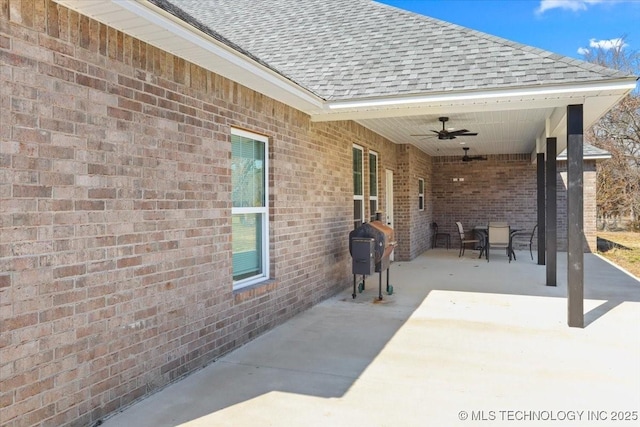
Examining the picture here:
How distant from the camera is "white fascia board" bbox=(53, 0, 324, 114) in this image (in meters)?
3.13

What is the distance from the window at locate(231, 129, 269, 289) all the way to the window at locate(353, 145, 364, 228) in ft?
11.6

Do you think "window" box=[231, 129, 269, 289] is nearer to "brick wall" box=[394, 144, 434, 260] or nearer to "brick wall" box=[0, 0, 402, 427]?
"brick wall" box=[0, 0, 402, 427]

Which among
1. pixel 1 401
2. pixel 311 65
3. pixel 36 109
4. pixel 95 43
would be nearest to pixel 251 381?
pixel 1 401

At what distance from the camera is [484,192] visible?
51.9ft

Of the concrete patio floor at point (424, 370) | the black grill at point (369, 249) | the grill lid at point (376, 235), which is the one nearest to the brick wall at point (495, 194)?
the concrete patio floor at point (424, 370)

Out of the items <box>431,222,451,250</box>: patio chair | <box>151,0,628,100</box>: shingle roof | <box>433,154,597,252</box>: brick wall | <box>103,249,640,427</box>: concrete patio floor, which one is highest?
<box>151,0,628,100</box>: shingle roof

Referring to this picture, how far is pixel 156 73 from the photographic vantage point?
13.0 ft

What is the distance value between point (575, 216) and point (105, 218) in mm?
5355

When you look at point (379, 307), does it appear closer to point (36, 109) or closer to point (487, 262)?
point (36, 109)

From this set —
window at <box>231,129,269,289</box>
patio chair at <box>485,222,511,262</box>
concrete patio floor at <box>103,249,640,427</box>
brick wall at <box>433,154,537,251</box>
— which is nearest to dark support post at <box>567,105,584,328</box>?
concrete patio floor at <box>103,249,640,427</box>

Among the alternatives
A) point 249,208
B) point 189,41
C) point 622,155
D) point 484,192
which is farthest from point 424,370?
point 622,155

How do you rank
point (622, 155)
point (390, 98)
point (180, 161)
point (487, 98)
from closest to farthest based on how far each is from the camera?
point (180, 161), point (487, 98), point (390, 98), point (622, 155)

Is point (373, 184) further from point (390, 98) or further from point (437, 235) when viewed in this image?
point (437, 235)

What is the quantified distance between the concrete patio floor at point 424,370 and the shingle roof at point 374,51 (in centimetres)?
298
